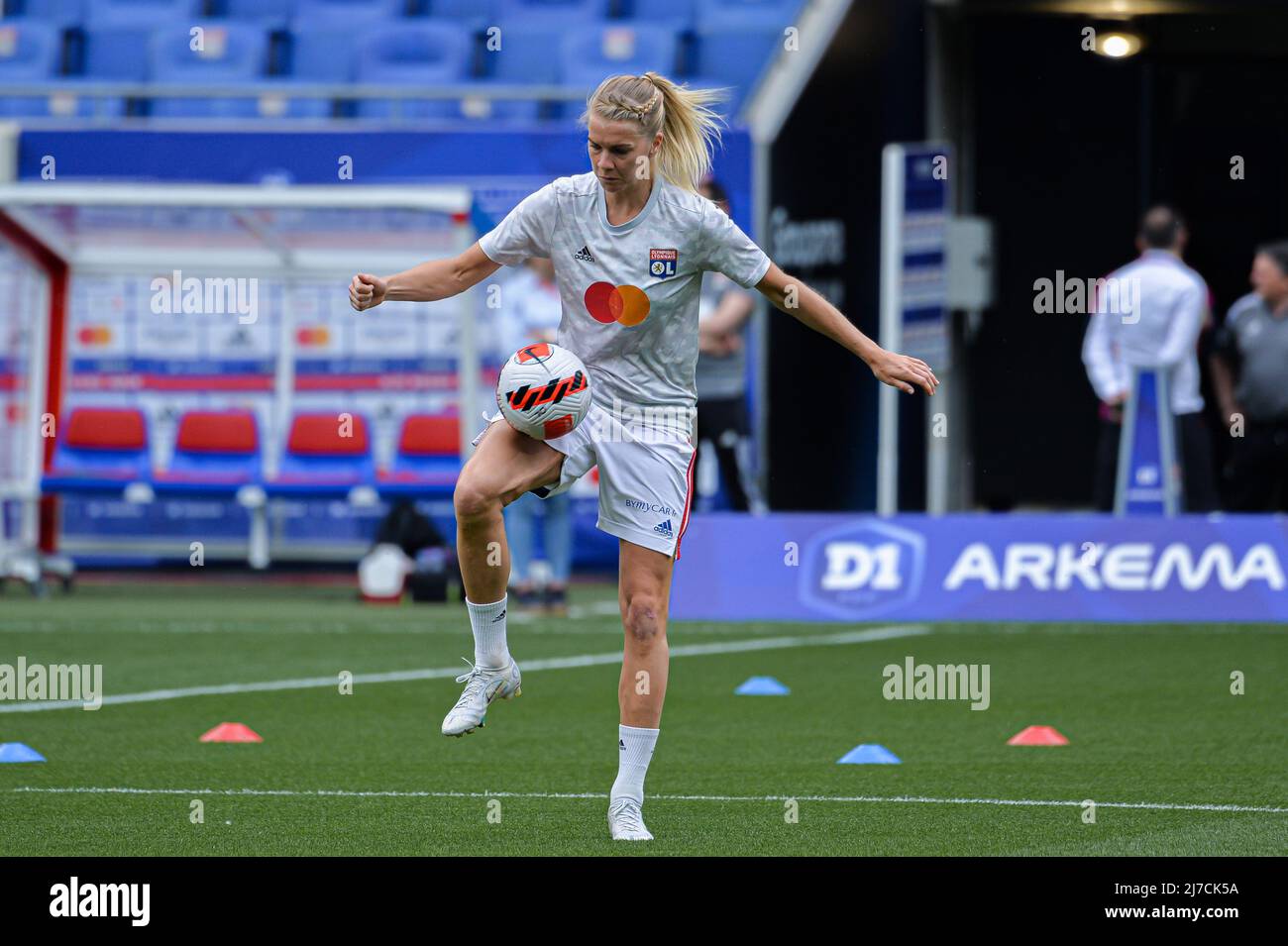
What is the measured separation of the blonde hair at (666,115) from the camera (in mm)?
6164

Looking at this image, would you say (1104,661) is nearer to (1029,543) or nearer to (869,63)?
(1029,543)

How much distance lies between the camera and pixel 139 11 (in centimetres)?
2055

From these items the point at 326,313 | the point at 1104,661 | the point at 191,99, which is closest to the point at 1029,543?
the point at 1104,661

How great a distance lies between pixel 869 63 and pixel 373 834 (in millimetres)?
11702

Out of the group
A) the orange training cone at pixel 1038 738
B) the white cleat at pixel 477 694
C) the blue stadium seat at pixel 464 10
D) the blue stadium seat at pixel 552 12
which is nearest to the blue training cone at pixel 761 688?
the orange training cone at pixel 1038 738

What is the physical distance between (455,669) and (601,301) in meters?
4.70

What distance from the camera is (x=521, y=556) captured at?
13586mm

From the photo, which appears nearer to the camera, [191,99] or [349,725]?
[349,725]

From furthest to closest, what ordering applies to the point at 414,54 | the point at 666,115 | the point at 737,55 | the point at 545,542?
the point at 414,54 < the point at 737,55 < the point at 545,542 < the point at 666,115

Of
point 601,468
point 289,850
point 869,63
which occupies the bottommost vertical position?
point 289,850

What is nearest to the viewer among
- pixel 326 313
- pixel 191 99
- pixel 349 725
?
pixel 349 725

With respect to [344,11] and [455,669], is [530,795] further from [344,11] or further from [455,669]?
[344,11]

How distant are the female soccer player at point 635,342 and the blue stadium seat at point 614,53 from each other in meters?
12.1
